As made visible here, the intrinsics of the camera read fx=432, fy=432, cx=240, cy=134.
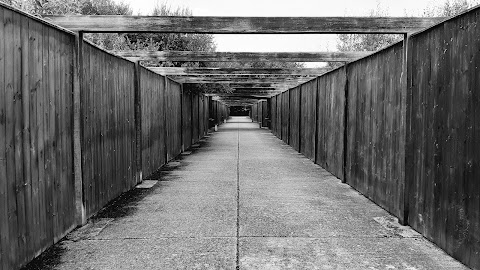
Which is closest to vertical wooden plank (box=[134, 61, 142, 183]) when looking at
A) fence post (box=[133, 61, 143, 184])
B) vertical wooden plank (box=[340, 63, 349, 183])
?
fence post (box=[133, 61, 143, 184])

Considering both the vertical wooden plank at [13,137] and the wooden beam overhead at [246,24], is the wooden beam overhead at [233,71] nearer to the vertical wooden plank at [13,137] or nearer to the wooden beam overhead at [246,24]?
the wooden beam overhead at [246,24]

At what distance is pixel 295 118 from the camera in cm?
1717

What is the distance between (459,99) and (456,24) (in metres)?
0.79

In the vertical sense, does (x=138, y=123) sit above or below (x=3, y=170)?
above

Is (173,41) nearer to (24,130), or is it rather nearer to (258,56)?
(258,56)

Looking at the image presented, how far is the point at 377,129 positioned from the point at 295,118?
33.5 ft

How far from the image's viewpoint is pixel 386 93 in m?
6.59

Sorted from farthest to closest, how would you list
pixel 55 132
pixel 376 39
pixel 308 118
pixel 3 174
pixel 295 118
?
1. pixel 376 39
2. pixel 295 118
3. pixel 308 118
4. pixel 55 132
5. pixel 3 174

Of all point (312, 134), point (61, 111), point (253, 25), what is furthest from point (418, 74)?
point (312, 134)

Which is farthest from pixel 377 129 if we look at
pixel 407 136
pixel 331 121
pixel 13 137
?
pixel 13 137

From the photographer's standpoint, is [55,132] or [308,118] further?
[308,118]

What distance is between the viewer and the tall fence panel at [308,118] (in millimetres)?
12831

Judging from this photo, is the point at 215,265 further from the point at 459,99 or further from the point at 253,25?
the point at 253,25

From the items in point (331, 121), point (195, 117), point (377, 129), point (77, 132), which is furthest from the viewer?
point (195, 117)
